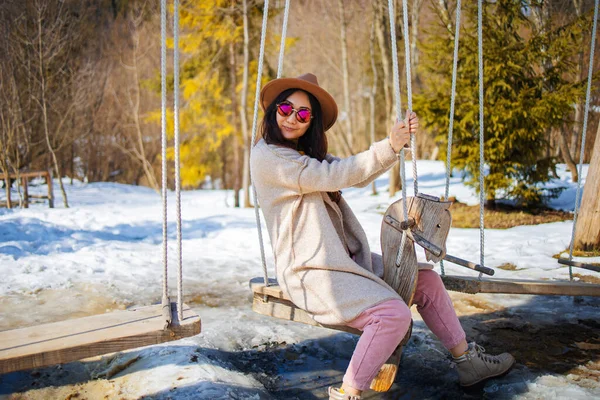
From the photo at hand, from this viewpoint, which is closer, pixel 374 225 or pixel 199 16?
pixel 374 225

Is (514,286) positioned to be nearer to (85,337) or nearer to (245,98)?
(85,337)

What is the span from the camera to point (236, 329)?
3072mm

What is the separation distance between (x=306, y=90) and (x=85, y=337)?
1407 mm

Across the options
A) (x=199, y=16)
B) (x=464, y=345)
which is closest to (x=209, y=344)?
(x=464, y=345)

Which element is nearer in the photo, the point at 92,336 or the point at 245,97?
the point at 92,336

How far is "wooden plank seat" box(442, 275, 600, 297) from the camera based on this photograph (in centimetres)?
248

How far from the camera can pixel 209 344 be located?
9.16ft

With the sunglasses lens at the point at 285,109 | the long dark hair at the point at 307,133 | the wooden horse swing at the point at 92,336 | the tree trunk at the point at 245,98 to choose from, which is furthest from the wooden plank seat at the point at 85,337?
the tree trunk at the point at 245,98

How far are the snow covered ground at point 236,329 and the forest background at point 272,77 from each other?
7.63ft

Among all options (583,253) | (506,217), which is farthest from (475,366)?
(506,217)

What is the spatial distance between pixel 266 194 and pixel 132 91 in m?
21.8

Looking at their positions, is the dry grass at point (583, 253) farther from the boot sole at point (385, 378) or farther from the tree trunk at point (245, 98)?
the tree trunk at point (245, 98)

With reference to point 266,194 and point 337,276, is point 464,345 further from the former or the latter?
point 266,194

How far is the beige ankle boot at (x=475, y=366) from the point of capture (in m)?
2.20
